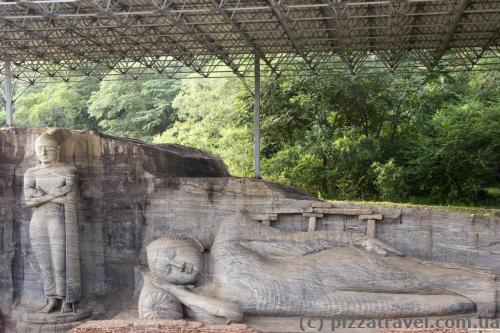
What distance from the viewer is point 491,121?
52.7 ft

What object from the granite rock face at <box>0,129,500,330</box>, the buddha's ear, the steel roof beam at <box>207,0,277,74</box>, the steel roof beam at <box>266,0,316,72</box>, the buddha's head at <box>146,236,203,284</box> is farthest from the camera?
the steel roof beam at <box>207,0,277,74</box>

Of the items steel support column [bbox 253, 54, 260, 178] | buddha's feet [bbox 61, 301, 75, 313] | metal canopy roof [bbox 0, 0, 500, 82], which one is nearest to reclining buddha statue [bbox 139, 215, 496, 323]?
buddha's feet [bbox 61, 301, 75, 313]

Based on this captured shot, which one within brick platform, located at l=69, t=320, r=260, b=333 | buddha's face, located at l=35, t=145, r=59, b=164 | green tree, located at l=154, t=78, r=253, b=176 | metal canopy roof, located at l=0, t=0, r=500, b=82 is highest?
metal canopy roof, located at l=0, t=0, r=500, b=82

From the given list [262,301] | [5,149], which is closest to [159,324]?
[262,301]

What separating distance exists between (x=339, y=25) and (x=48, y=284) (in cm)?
1004

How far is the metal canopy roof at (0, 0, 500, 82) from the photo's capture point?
12.1 m

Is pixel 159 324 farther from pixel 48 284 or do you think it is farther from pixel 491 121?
pixel 491 121

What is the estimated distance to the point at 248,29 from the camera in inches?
560

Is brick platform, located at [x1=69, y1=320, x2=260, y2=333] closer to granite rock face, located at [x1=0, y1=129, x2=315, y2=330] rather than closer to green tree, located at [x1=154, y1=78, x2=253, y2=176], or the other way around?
granite rock face, located at [x1=0, y1=129, x2=315, y2=330]

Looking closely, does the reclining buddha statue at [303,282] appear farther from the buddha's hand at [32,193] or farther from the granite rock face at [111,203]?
the buddha's hand at [32,193]

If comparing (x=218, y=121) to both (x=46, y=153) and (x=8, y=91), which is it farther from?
(x=46, y=153)

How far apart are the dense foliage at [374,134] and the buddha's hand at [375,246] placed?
1074 centimetres

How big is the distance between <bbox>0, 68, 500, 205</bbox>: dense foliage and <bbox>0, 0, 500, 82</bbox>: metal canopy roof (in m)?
1.10

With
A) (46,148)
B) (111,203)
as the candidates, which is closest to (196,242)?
(111,203)
